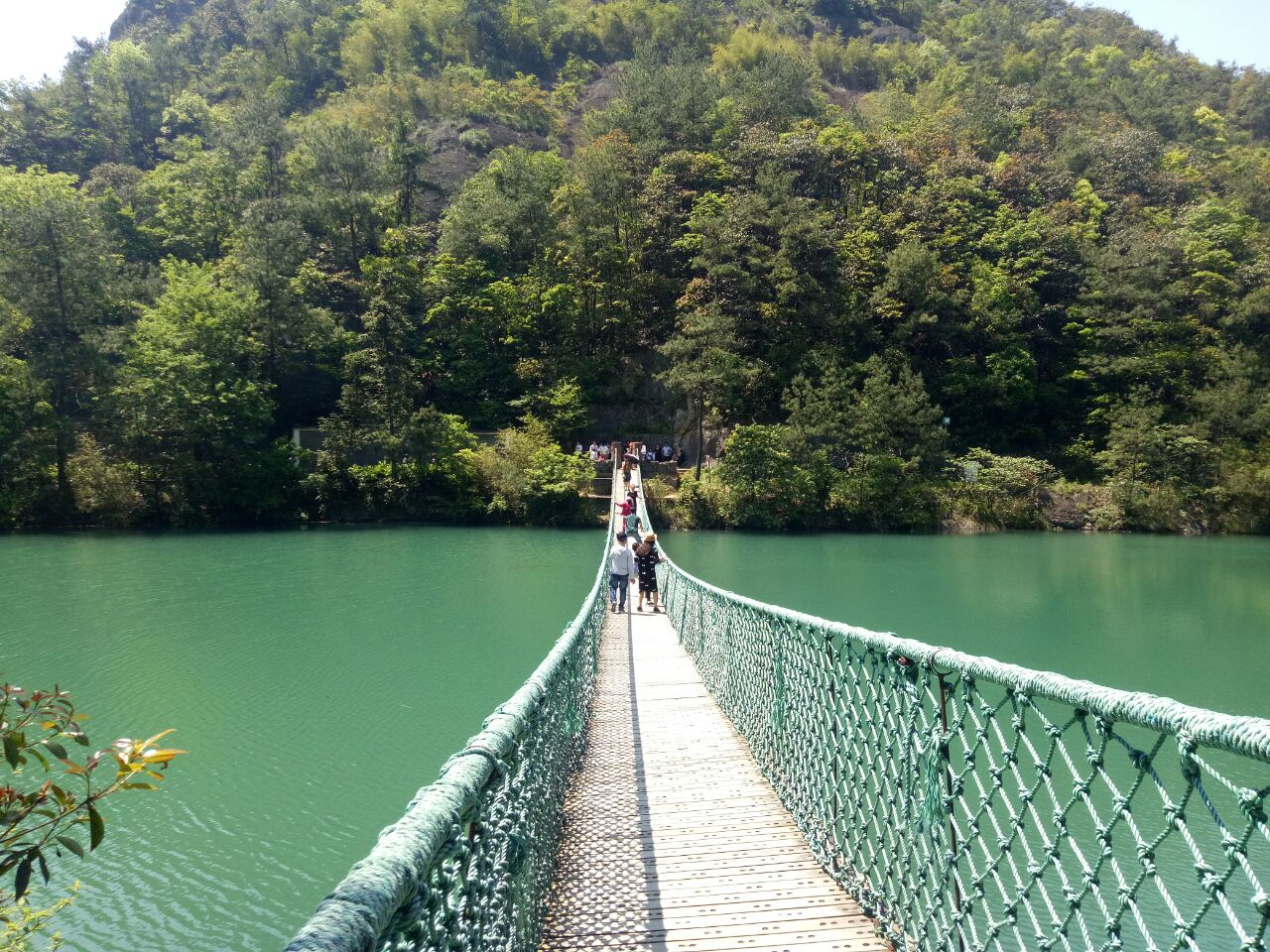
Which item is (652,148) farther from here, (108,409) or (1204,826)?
(1204,826)

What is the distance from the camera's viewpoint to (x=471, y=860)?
1303 millimetres

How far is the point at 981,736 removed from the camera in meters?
1.54

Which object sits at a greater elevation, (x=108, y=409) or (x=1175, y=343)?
(x=1175, y=343)

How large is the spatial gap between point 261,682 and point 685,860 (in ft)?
26.8

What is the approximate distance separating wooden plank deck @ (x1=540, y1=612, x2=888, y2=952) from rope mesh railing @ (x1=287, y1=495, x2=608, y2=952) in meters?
0.16

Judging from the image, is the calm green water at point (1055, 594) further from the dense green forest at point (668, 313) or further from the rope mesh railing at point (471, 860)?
the rope mesh railing at point (471, 860)

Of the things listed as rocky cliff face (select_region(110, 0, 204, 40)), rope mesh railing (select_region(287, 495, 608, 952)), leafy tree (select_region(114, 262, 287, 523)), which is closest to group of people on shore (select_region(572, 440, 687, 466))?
leafy tree (select_region(114, 262, 287, 523))

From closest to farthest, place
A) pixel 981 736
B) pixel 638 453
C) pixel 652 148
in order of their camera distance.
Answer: pixel 981 736, pixel 638 453, pixel 652 148

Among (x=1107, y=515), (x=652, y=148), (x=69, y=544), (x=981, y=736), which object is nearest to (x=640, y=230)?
(x=652, y=148)

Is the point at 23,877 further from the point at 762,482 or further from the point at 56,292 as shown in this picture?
the point at 56,292

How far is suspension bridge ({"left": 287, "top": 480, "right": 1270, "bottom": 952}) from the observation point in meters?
1.04

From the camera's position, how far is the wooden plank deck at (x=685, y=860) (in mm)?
2027

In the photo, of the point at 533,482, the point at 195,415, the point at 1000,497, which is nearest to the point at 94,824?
the point at 533,482

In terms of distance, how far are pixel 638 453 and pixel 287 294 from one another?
12.7m
